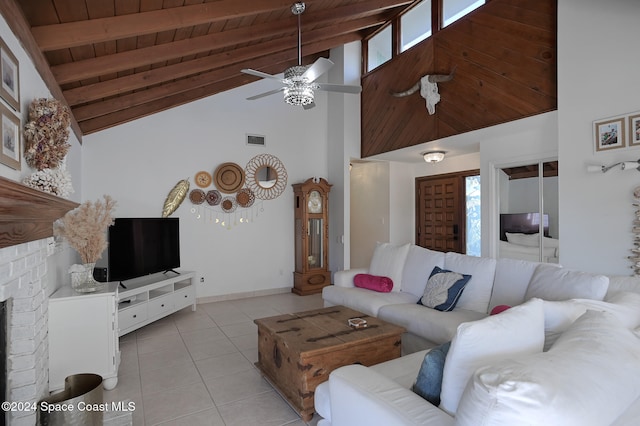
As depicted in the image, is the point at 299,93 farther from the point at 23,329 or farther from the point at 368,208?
the point at 368,208

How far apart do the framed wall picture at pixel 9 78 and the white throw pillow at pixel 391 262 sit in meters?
3.39

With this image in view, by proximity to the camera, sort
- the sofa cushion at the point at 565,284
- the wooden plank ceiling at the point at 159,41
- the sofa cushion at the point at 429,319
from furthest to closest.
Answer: the sofa cushion at the point at 429,319
the wooden plank ceiling at the point at 159,41
the sofa cushion at the point at 565,284

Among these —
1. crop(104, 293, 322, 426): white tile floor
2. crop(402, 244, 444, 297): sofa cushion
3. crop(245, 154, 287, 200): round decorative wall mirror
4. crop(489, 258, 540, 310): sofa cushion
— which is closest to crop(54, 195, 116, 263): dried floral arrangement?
crop(104, 293, 322, 426): white tile floor

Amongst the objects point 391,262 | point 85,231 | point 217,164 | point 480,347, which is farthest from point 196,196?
point 480,347

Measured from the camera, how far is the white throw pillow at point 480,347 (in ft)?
3.98

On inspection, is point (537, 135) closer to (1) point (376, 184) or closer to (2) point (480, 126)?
(2) point (480, 126)

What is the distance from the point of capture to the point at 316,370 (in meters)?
2.21

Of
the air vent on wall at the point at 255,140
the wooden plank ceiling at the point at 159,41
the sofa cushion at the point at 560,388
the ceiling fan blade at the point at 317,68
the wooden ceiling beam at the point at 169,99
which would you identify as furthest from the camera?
the air vent on wall at the point at 255,140

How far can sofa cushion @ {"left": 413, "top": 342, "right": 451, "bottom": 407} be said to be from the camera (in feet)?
4.58

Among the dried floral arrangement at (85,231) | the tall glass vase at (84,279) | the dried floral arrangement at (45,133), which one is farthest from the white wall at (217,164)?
the dried floral arrangement at (45,133)

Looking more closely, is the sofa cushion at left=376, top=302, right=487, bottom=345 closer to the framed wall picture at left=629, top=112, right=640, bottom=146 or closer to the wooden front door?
the framed wall picture at left=629, top=112, right=640, bottom=146

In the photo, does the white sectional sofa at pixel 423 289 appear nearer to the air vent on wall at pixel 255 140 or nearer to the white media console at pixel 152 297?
the white media console at pixel 152 297

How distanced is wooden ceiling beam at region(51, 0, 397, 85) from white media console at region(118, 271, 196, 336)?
210 centimetres

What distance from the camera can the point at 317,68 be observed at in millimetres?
2990
